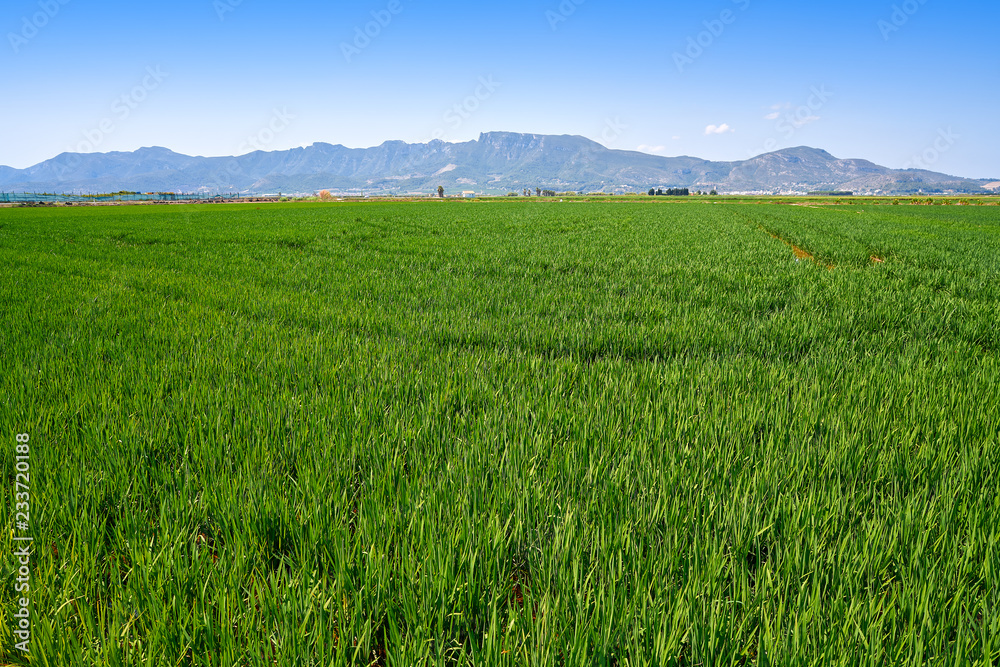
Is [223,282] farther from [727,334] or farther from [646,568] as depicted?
[646,568]

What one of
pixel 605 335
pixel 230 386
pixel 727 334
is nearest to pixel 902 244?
pixel 727 334

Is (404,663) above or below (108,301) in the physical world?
below

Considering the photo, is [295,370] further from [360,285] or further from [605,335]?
[360,285]

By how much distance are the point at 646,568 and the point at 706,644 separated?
338 millimetres

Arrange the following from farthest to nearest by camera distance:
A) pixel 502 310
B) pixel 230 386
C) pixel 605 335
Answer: pixel 502 310 → pixel 605 335 → pixel 230 386

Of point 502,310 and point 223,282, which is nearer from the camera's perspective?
point 502,310

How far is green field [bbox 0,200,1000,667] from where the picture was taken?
1557 millimetres

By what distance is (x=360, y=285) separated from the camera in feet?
29.7

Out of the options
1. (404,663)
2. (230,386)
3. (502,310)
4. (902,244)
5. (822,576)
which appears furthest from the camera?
(902,244)

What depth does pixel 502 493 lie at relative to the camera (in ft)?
7.51

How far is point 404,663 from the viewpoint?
4.64ft

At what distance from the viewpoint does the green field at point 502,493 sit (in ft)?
5.11

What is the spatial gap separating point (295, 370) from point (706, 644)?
3979 mm

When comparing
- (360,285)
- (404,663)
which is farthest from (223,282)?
(404,663)
